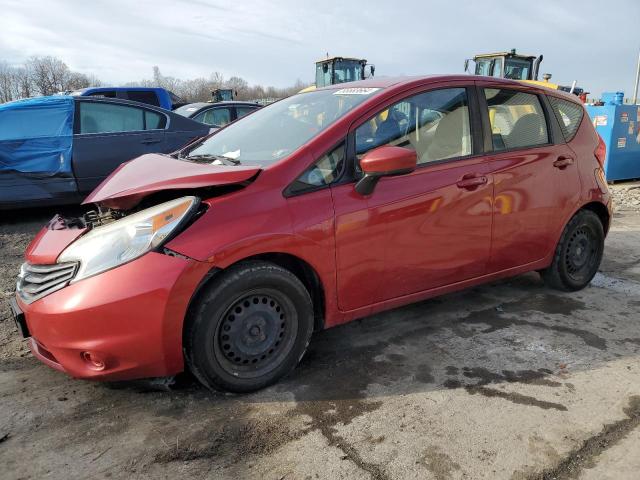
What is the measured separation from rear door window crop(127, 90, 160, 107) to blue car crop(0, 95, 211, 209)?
198 inches

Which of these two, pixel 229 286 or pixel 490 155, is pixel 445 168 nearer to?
pixel 490 155

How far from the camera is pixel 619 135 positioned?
9.98 m

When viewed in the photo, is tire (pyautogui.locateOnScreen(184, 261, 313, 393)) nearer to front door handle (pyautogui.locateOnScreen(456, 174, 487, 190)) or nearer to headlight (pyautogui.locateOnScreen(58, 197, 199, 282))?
headlight (pyautogui.locateOnScreen(58, 197, 199, 282))

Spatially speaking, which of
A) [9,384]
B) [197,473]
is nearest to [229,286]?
[197,473]

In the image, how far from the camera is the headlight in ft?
7.45

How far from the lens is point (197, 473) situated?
2.03 m

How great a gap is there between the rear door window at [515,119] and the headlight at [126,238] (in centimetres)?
214

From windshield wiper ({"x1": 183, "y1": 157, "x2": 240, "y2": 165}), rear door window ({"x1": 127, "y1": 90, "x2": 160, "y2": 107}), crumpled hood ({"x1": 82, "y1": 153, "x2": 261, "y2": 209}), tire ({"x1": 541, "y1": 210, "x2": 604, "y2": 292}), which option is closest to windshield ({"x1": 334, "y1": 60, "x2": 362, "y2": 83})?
rear door window ({"x1": 127, "y1": 90, "x2": 160, "y2": 107})

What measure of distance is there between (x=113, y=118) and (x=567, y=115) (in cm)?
505

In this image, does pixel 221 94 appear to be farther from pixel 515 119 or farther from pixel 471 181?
pixel 471 181

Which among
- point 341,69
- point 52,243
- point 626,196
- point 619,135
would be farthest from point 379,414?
point 341,69

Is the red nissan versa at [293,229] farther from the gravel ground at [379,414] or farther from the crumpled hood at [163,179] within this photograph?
the gravel ground at [379,414]

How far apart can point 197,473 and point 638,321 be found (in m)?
3.16

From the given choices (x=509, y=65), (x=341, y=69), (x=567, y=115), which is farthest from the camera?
(x=341, y=69)
